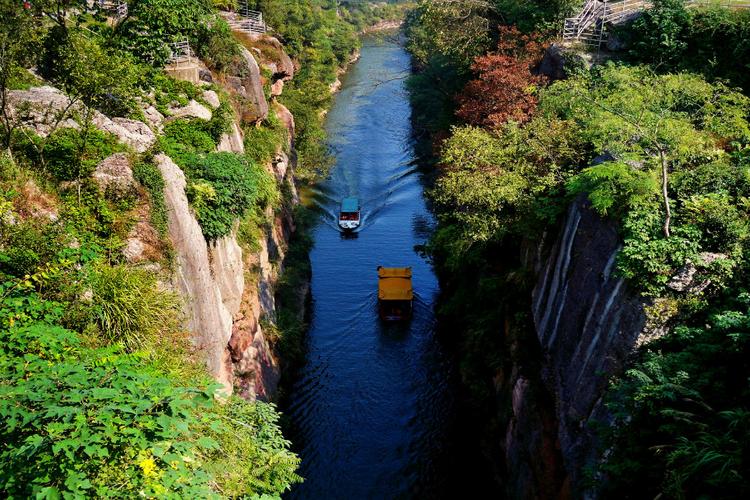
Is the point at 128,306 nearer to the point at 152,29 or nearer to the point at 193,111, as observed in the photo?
the point at 193,111

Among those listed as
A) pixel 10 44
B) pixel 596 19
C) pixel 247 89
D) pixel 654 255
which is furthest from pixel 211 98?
pixel 596 19

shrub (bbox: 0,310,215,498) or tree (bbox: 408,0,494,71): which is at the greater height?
tree (bbox: 408,0,494,71)

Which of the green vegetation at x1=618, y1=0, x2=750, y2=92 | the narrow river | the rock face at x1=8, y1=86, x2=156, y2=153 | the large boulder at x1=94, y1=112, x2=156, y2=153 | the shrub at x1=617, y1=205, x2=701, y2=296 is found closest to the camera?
the shrub at x1=617, y1=205, x2=701, y2=296

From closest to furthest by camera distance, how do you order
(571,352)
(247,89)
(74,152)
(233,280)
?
(74,152), (571,352), (233,280), (247,89)

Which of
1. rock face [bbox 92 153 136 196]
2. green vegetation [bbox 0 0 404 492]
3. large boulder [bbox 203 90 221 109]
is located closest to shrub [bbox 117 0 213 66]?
green vegetation [bbox 0 0 404 492]

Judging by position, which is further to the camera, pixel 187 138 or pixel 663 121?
pixel 187 138

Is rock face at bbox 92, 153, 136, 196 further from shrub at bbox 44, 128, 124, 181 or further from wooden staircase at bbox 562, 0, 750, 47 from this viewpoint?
wooden staircase at bbox 562, 0, 750, 47

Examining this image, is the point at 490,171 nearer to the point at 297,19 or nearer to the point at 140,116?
the point at 140,116
